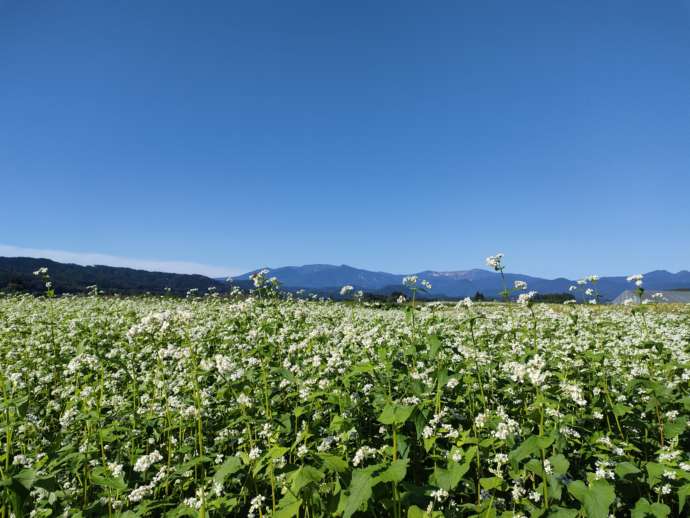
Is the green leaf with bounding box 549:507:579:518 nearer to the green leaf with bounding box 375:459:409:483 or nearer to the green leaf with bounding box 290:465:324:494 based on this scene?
the green leaf with bounding box 375:459:409:483

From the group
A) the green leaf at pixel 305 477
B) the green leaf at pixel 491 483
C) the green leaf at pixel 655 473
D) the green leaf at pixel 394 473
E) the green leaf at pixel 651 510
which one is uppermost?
the green leaf at pixel 394 473

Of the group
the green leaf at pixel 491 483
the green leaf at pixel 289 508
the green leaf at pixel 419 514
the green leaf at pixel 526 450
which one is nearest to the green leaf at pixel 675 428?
the green leaf at pixel 526 450

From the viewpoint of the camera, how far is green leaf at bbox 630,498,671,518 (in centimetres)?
306

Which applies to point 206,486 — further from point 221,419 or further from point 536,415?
point 536,415

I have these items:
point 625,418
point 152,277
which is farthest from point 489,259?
point 152,277

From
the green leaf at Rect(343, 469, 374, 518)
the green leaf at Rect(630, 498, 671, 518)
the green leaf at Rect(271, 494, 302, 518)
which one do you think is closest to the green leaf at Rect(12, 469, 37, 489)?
the green leaf at Rect(271, 494, 302, 518)

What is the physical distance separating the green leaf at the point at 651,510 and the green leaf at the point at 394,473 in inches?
80.3

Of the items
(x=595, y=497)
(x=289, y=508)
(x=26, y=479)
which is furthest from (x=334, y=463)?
(x=26, y=479)

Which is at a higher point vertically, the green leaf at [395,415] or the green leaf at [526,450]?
the green leaf at [395,415]

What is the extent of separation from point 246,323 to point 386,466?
708 cm

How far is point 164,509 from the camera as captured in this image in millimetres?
4000

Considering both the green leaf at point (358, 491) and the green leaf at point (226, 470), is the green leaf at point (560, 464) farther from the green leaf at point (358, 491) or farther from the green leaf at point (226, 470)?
the green leaf at point (226, 470)

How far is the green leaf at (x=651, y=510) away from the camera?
3.06m

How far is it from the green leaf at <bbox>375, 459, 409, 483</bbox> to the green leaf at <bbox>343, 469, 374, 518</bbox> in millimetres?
86
